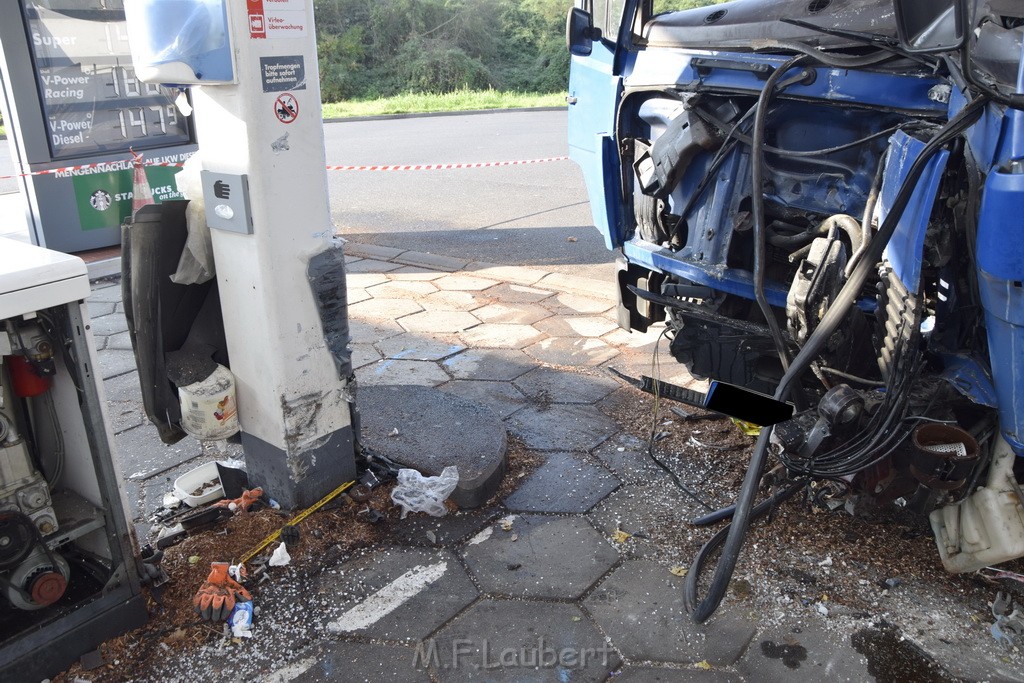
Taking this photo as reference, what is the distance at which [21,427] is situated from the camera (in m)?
2.53

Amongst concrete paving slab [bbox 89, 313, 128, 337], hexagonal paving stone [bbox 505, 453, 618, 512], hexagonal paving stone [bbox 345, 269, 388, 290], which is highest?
hexagonal paving stone [bbox 345, 269, 388, 290]

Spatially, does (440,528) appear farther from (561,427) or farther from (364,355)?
(364,355)

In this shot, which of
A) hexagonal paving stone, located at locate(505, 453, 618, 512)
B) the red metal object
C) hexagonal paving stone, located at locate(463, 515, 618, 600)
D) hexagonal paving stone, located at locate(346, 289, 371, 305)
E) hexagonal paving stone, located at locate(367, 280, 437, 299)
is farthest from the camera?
hexagonal paving stone, located at locate(367, 280, 437, 299)

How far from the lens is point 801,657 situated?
2.51 metres

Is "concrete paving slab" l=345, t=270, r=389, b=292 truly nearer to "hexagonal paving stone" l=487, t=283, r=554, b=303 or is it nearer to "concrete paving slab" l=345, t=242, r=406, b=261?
"concrete paving slab" l=345, t=242, r=406, b=261

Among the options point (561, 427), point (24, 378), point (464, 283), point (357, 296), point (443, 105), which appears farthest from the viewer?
point (443, 105)

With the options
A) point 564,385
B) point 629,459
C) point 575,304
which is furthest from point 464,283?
point 629,459

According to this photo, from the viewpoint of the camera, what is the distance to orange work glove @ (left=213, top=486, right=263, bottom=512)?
3.15 meters

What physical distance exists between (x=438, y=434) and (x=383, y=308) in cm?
213

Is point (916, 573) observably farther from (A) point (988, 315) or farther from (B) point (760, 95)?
(B) point (760, 95)

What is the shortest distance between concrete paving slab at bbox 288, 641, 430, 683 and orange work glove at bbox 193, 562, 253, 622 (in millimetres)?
342

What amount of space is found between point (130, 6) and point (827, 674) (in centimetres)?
302

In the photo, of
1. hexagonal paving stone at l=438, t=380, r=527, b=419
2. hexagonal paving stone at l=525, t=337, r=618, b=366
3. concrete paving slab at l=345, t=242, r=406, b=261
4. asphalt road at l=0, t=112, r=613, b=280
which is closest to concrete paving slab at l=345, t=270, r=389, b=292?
concrete paving slab at l=345, t=242, r=406, b=261

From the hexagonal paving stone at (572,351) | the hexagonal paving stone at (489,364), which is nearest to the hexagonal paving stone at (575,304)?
the hexagonal paving stone at (572,351)
